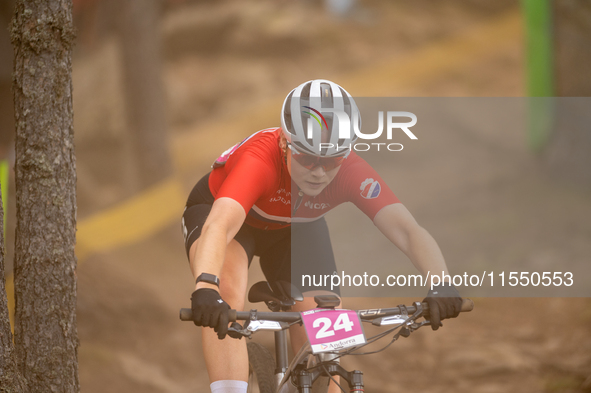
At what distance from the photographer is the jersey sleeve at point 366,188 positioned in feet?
11.4

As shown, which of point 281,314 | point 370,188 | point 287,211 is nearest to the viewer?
point 281,314

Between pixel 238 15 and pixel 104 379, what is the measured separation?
49.6 ft

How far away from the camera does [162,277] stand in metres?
9.38

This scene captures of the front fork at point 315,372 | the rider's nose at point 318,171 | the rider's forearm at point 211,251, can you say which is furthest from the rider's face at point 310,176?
the front fork at point 315,372

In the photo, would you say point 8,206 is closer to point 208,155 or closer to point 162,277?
point 162,277

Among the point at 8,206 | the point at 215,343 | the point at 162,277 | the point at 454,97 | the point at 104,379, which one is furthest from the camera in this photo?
the point at 454,97

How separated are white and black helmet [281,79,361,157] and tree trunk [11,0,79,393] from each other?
1.51 metres

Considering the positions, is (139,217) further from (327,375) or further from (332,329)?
(332,329)

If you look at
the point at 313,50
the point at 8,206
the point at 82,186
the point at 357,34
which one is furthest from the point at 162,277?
the point at 357,34

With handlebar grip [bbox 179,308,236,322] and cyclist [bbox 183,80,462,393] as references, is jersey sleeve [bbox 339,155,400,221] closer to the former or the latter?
cyclist [bbox 183,80,462,393]

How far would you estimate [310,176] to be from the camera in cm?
327

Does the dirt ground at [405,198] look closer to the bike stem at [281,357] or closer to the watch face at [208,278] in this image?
the bike stem at [281,357]

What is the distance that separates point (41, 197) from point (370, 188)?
2.07 m

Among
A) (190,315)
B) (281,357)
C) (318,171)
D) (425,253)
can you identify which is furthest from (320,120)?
(281,357)
